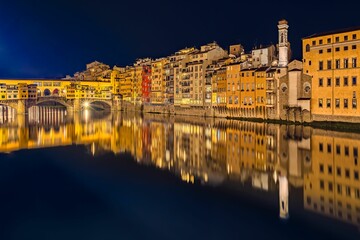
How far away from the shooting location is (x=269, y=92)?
40.0 meters

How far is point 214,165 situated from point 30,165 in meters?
9.17

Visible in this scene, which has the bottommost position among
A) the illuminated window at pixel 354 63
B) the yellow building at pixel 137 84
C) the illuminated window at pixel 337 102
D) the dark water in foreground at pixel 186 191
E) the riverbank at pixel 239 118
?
the dark water in foreground at pixel 186 191

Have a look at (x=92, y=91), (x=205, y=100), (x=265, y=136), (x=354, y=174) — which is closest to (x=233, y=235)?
(x=354, y=174)

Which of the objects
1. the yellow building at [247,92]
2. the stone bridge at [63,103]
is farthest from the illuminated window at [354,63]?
the stone bridge at [63,103]

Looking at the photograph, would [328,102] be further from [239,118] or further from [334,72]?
[239,118]

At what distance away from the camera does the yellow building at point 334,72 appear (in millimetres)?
31312

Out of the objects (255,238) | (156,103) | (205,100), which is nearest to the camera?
(255,238)

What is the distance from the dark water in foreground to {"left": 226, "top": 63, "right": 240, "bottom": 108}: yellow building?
22.2 metres

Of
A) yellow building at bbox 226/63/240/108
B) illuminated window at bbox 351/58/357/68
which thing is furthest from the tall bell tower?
illuminated window at bbox 351/58/357/68

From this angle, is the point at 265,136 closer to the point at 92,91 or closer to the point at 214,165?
the point at 214,165

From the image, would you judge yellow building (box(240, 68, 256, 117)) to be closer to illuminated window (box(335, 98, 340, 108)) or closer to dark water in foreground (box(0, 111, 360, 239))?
illuminated window (box(335, 98, 340, 108))

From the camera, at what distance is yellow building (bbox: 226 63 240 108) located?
151 ft

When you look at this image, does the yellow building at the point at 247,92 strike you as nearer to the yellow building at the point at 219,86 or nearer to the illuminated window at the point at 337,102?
the yellow building at the point at 219,86

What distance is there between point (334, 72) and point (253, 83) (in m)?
11.7
